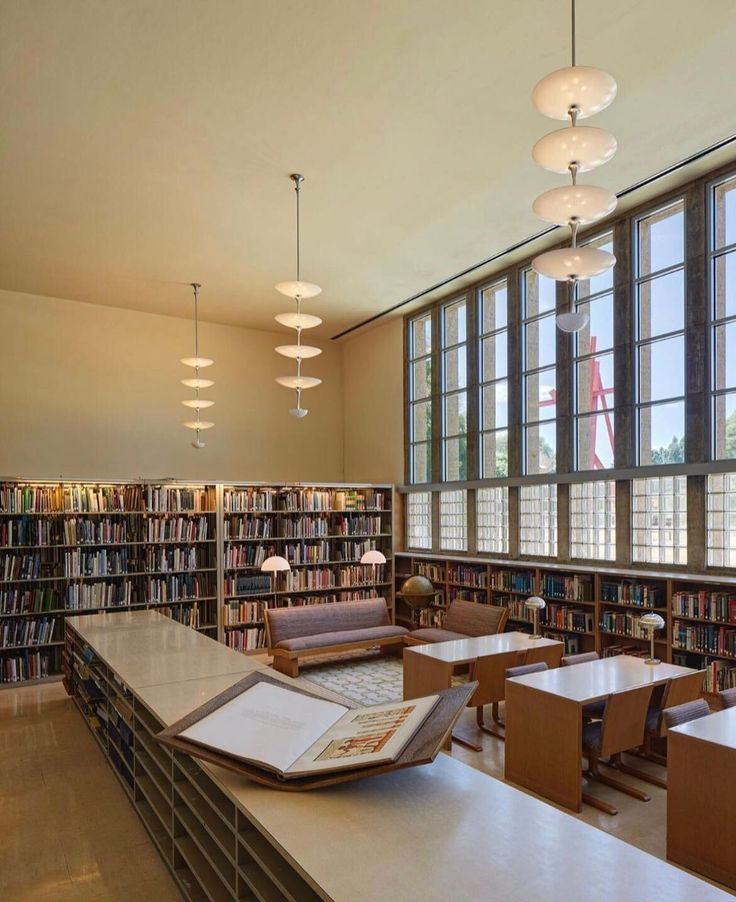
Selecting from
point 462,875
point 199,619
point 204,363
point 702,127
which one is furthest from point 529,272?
point 462,875

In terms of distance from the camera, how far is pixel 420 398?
10562mm

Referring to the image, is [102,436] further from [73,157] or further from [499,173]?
[499,173]

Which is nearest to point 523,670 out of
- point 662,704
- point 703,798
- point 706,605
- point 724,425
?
point 662,704

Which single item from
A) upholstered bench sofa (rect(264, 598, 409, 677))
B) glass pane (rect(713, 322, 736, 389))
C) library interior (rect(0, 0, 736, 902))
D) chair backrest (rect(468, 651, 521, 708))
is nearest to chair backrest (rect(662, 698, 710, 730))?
library interior (rect(0, 0, 736, 902))

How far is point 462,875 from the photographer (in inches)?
64.6

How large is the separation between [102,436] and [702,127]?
851 cm

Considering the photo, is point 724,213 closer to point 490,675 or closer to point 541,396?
point 541,396

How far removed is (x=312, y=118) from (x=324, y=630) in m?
5.84

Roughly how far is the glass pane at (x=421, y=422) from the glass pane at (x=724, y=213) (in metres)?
4.74

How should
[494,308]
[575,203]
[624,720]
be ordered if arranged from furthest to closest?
[494,308], [624,720], [575,203]

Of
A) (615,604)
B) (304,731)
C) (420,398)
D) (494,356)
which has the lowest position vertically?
(615,604)

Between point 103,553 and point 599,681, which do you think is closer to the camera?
point 599,681

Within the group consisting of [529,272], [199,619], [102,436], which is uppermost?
[529,272]

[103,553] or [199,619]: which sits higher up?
[103,553]
